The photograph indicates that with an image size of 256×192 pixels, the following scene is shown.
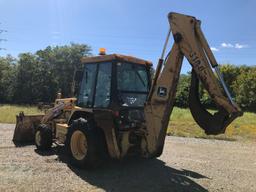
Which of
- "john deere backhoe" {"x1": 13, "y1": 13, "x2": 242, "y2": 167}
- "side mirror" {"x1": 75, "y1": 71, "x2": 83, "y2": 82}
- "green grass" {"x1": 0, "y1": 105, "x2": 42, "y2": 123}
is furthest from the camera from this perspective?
"green grass" {"x1": 0, "y1": 105, "x2": 42, "y2": 123}

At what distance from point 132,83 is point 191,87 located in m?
1.46

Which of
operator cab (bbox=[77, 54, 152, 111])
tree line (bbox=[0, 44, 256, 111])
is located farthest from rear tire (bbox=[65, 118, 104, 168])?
tree line (bbox=[0, 44, 256, 111])

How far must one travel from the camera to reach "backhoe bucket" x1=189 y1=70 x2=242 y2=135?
5.79m

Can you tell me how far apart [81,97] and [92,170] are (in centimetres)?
182

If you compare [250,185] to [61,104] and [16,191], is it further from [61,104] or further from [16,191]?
[61,104]

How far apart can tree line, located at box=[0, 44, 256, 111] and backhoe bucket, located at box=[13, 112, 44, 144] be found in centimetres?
3185

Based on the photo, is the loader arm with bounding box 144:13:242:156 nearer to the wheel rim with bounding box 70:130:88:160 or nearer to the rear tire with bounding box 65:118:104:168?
the rear tire with bounding box 65:118:104:168

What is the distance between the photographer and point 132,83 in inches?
296

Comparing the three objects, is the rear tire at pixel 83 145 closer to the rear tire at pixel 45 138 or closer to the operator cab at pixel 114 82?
the operator cab at pixel 114 82

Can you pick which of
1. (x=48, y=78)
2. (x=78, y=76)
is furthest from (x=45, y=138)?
(x=48, y=78)

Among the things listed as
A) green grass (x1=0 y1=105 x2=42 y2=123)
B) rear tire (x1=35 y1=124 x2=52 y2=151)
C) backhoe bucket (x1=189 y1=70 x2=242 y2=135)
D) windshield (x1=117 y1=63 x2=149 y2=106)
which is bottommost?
green grass (x1=0 y1=105 x2=42 y2=123)

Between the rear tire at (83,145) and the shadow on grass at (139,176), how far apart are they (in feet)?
0.64

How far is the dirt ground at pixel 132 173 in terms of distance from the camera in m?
6.24

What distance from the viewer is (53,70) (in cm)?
4384
